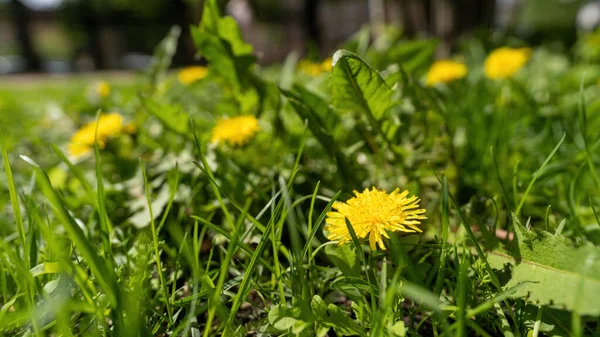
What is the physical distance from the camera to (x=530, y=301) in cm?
48

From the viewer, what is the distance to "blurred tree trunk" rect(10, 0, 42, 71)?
1548cm

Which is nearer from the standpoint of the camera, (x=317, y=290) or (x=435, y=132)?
(x=317, y=290)

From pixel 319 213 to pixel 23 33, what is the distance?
1825cm

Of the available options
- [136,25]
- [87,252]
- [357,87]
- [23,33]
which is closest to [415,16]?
[357,87]

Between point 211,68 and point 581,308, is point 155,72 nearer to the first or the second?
point 211,68

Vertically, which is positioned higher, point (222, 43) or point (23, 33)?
point (23, 33)

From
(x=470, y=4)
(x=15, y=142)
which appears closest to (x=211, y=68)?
(x=15, y=142)

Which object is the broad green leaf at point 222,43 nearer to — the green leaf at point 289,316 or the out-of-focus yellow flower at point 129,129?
the out-of-focus yellow flower at point 129,129

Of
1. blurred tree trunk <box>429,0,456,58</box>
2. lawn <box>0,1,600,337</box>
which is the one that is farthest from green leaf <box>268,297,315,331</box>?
blurred tree trunk <box>429,0,456,58</box>

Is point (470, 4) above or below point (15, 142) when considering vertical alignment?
above

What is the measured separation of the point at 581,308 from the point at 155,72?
50.5 inches

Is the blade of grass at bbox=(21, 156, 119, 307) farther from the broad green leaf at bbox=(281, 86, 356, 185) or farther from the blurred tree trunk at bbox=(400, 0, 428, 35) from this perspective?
the blurred tree trunk at bbox=(400, 0, 428, 35)

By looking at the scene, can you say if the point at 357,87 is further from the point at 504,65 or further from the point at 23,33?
the point at 23,33

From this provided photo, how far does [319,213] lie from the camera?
2.54 ft
